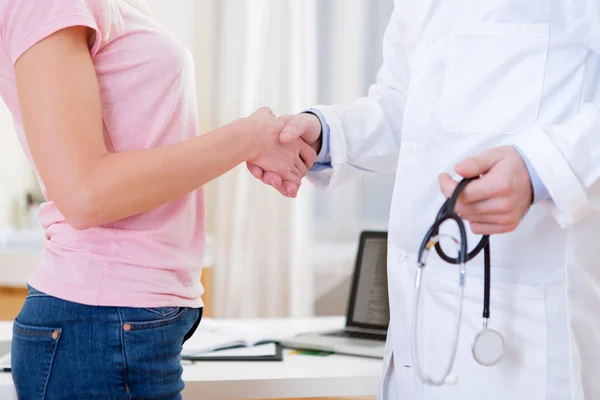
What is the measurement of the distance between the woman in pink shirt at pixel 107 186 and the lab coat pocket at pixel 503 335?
14.0 inches

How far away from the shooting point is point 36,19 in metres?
0.97

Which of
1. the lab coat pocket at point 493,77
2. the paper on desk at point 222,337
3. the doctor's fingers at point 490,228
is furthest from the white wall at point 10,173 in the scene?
the doctor's fingers at point 490,228

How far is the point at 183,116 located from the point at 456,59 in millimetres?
402

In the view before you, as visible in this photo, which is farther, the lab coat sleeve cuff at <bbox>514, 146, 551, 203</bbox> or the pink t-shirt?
the pink t-shirt

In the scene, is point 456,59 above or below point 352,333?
above

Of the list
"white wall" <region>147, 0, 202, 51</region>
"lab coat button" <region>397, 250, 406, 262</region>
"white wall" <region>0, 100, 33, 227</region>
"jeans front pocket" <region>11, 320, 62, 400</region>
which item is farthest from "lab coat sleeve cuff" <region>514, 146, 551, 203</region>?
"white wall" <region>0, 100, 33, 227</region>

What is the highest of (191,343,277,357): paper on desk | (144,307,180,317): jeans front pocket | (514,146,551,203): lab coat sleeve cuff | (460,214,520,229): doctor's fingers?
(514,146,551,203): lab coat sleeve cuff

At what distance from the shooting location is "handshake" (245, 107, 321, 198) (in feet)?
3.92

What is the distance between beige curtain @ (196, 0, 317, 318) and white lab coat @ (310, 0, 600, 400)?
1876 mm

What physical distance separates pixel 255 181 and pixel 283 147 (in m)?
1.80

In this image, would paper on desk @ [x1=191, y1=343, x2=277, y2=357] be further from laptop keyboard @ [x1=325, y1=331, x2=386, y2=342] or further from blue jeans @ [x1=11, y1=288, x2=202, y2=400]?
blue jeans @ [x1=11, y1=288, x2=202, y2=400]

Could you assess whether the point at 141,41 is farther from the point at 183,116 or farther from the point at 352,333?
the point at 352,333

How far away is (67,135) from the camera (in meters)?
0.97

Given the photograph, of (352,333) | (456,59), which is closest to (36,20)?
(456,59)
